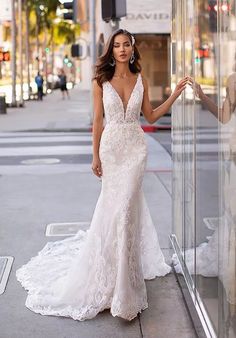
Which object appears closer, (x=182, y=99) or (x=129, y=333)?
(x=129, y=333)

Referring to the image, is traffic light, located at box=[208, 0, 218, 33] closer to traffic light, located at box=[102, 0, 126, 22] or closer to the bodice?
Answer: the bodice

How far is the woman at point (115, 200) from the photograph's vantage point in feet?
15.9

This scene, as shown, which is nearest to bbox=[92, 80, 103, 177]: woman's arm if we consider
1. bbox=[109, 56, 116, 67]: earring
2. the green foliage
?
bbox=[109, 56, 116, 67]: earring

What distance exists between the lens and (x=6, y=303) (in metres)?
5.20

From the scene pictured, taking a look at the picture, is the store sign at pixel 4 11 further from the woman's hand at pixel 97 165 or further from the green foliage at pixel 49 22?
the green foliage at pixel 49 22

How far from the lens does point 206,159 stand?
4.25 m

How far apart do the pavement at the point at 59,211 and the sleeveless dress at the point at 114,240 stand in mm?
122

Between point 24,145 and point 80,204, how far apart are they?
770cm

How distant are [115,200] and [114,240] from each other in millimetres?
293

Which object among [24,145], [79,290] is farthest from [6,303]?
[24,145]

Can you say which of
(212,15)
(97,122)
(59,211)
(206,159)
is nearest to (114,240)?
(97,122)

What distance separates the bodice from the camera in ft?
16.1

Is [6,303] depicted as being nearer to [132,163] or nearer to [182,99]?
[132,163]

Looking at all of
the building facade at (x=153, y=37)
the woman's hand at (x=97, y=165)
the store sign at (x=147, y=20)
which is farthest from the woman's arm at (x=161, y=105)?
the building facade at (x=153, y=37)
